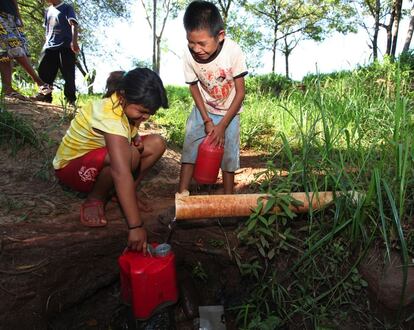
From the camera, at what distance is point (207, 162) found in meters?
2.03

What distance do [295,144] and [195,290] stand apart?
1.81 metres

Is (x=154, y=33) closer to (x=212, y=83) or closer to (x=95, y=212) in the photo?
(x=212, y=83)

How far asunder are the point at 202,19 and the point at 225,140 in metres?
0.80

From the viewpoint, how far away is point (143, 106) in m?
1.72

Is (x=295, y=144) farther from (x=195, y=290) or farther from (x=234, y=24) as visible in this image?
(x=234, y=24)

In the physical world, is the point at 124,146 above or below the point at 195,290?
above

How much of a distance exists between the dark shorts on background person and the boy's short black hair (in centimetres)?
237

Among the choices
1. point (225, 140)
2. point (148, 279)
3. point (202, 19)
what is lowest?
point (148, 279)

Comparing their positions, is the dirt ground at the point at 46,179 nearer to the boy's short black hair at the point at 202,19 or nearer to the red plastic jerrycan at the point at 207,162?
the red plastic jerrycan at the point at 207,162

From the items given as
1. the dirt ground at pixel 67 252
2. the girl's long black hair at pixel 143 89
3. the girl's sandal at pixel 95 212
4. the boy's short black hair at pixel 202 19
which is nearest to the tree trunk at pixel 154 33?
the dirt ground at pixel 67 252

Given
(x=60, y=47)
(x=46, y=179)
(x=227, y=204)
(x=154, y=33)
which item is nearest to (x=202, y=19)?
(x=227, y=204)

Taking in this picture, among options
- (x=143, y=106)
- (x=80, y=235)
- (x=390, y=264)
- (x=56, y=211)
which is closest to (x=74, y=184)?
(x=56, y=211)

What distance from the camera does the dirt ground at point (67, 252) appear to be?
1730 mm

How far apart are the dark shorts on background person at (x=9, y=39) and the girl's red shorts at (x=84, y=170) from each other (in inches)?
80.5
